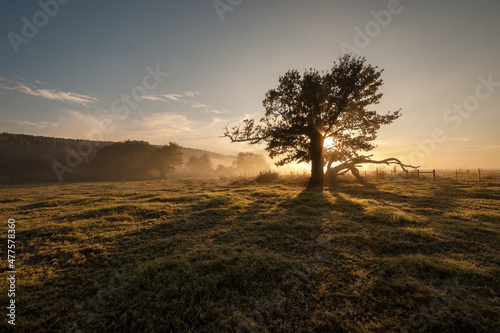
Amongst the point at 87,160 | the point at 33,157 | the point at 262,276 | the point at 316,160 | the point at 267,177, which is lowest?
the point at 262,276

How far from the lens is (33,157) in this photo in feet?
151

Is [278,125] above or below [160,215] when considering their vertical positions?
above

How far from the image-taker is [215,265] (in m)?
4.50

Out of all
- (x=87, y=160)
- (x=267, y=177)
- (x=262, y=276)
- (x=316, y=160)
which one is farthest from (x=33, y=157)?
(x=262, y=276)

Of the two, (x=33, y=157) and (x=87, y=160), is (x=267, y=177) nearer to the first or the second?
(x=87, y=160)

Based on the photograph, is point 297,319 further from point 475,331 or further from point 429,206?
point 429,206

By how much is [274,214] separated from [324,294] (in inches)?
222

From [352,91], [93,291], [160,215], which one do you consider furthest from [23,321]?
[352,91]

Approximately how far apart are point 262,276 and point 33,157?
67852 millimetres

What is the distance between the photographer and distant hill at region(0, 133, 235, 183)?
4212cm

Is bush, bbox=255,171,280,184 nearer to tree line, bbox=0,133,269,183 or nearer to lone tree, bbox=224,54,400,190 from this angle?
lone tree, bbox=224,54,400,190

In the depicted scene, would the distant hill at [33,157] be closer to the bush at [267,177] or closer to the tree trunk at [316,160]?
the bush at [267,177]

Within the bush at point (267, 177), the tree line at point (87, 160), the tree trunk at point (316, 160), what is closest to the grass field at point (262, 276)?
the tree trunk at point (316, 160)

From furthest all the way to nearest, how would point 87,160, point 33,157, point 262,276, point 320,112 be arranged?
1. point 87,160
2. point 33,157
3. point 320,112
4. point 262,276
